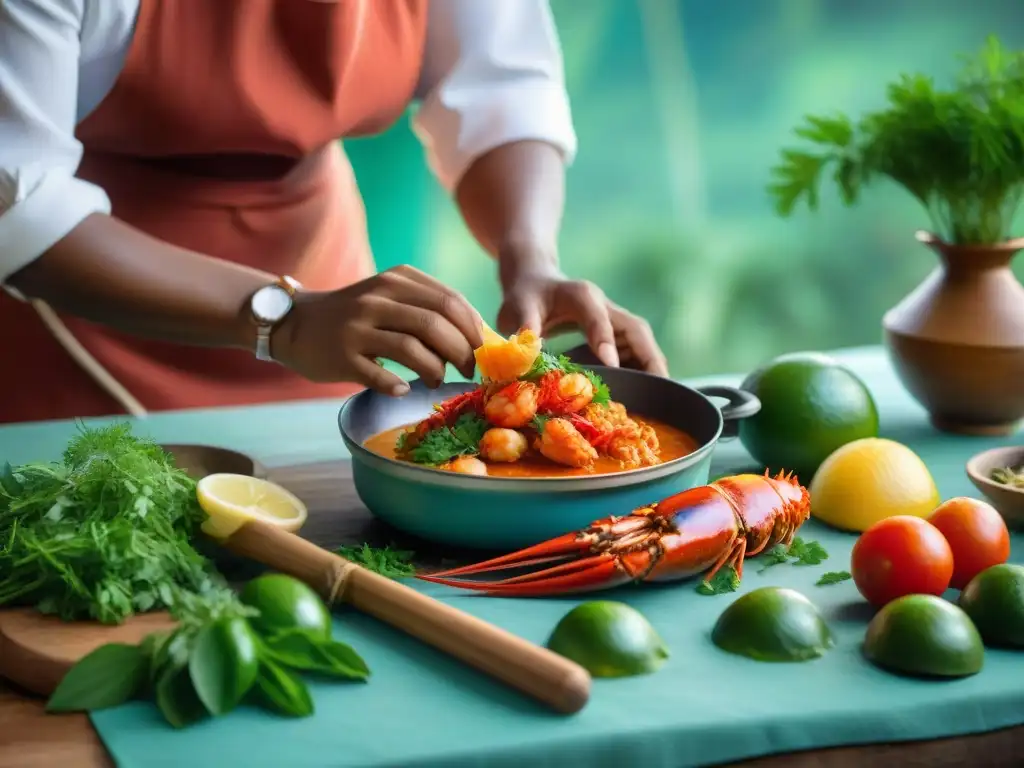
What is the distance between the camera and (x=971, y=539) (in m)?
1.33

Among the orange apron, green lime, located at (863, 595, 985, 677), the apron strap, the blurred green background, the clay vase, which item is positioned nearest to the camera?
green lime, located at (863, 595, 985, 677)

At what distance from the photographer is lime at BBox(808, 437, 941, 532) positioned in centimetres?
150

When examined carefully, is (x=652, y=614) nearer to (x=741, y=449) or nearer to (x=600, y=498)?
(x=600, y=498)

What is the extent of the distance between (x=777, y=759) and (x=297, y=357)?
86 centimetres

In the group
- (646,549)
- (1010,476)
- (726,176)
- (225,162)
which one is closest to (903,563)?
(646,549)

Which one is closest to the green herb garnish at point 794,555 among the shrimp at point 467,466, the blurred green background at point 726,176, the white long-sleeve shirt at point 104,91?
the shrimp at point 467,466

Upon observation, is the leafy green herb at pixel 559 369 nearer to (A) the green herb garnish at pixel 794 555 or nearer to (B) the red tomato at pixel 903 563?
(A) the green herb garnish at pixel 794 555

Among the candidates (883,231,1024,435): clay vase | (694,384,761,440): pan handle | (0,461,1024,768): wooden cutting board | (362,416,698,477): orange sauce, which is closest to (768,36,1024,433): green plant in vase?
(883,231,1024,435): clay vase

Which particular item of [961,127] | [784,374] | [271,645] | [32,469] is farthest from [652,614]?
[961,127]

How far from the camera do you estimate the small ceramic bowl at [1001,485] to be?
1477 millimetres

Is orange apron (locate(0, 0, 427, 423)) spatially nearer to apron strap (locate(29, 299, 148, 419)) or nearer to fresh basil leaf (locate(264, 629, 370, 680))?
apron strap (locate(29, 299, 148, 419))

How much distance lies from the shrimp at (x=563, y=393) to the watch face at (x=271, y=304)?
0.42 meters

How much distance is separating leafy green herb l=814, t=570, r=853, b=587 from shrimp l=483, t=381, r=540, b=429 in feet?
1.22

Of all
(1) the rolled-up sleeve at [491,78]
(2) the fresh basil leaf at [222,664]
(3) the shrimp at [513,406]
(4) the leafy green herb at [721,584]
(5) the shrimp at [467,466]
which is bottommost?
(4) the leafy green herb at [721,584]
